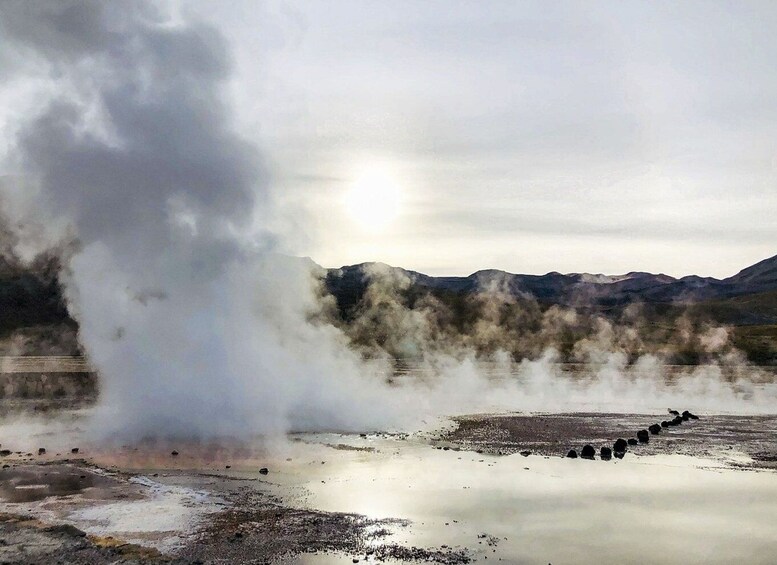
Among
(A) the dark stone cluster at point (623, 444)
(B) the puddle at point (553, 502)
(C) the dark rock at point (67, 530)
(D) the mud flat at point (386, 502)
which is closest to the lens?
(D) the mud flat at point (386, 502)

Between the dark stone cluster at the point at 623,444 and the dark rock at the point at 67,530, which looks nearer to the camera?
the dark rock at the point at 67,530

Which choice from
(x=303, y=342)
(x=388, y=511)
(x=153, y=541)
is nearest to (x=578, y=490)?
(x=388, y=511)

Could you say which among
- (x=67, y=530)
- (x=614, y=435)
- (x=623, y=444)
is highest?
(x=67, y=530)

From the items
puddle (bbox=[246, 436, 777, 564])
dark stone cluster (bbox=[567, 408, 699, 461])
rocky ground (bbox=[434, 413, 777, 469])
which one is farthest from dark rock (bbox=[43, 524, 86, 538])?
dark stone cluster (bbox=[567, 408, 699, 461])

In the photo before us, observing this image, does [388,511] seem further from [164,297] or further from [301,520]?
[164,297]

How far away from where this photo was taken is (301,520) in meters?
15.4

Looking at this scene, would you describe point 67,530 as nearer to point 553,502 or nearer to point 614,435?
point 553,502

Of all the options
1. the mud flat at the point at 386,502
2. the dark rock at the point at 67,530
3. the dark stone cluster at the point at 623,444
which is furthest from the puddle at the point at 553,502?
the dark rock at the point at 67,530

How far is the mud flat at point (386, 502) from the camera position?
13.6 m

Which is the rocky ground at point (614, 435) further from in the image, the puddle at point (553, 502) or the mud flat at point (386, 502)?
the puddle at point (553, 502)

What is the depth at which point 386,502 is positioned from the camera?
17.2m

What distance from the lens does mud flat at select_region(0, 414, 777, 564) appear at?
534 inches

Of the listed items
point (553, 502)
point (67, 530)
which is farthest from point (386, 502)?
point (67, 530)

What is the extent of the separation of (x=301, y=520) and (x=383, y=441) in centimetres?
1130
